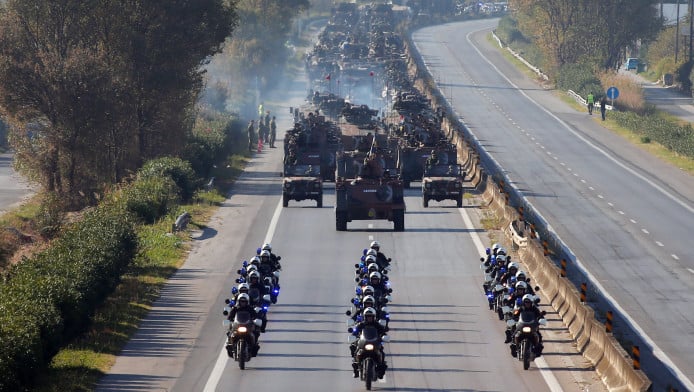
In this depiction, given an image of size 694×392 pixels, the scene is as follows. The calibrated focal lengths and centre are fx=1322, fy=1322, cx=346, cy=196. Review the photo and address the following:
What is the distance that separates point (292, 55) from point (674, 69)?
58295 mm

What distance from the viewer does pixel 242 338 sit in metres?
25.9

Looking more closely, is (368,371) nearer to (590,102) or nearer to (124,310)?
(124,310)

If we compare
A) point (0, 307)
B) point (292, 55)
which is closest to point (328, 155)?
point (0, 307)

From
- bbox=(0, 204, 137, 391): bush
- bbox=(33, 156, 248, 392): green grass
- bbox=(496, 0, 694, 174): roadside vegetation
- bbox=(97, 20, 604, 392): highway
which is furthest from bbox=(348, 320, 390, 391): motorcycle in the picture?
bbox=(496, 0, 694, 174): roadside vegetation

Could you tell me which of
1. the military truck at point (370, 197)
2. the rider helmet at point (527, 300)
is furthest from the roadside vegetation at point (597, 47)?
the rider helmet at point (527, 300)

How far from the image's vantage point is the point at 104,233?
34312 millimetres

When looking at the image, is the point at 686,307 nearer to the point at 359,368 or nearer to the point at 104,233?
the point at 359,368

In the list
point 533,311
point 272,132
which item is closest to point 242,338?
point 533,311

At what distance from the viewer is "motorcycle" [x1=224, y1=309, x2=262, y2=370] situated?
2580 cm

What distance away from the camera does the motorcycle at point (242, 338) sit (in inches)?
1016

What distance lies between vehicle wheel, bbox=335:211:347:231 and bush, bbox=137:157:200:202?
1063 centimetres

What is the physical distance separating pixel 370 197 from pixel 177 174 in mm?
12966

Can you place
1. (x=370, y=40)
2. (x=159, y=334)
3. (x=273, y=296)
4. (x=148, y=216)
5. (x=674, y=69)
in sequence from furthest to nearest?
1. (x=370, y=40)
2. (x=674, y=69)
3. (x=148, y=216)
4. (x=273, y=296)
5. (x=159, y=334)

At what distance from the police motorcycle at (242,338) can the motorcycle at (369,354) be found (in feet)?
8.66
